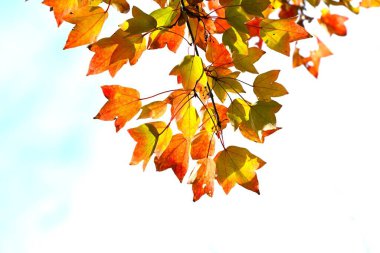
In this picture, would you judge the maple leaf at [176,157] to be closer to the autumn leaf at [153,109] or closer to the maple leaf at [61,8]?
the autumn leaf at [153,109]

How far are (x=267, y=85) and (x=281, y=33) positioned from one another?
0.35 ft

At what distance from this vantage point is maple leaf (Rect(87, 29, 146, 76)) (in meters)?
0.71

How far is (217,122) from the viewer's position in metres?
0.77

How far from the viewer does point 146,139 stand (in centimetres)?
76

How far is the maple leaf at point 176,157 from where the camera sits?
2.55 ft

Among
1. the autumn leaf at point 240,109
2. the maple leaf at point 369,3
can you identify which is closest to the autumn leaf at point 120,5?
the autumn leaf at point 240,109

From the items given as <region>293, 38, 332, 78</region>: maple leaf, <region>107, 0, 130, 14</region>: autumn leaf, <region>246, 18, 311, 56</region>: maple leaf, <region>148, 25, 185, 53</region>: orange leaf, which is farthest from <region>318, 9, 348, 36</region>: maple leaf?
<region>107, 0, 130, 14</region>: autumn leaf

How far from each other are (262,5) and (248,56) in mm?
99

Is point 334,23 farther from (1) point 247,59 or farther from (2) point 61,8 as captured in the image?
(2) point 61,8

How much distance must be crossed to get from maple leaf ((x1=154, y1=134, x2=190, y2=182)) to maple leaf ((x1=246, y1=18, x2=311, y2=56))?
257 mm

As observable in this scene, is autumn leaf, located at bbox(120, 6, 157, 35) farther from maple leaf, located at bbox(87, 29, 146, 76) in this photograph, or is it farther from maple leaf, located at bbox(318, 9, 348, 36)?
maple leaf, located at bbox(318, 9, 348, 36)

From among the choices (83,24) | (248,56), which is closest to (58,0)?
(83,24)

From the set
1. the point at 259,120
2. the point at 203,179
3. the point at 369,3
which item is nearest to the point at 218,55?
the point at 259,120

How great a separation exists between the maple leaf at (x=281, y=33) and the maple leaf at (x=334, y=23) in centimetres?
42
